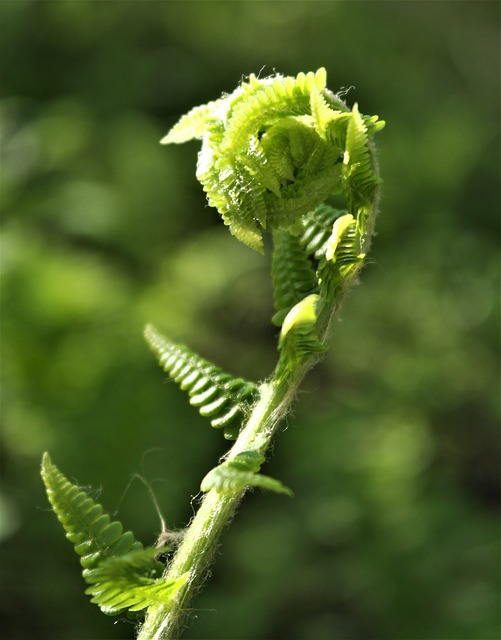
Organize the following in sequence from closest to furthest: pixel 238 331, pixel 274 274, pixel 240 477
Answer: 1. pixel 240 477
2. pixel 274 274
3. pixel 238 331

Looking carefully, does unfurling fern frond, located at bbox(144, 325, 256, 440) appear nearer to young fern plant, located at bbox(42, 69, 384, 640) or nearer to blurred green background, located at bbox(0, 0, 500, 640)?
young fern plant, located at bbox(42, 69, 384, 640)

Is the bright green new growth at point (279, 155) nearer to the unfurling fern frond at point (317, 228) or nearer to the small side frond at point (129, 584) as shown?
the unfurling fern frond at point (317, 228)

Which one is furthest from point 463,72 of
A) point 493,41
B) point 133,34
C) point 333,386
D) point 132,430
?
point 132,430

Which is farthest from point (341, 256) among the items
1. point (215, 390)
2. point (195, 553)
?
point (195, 553)

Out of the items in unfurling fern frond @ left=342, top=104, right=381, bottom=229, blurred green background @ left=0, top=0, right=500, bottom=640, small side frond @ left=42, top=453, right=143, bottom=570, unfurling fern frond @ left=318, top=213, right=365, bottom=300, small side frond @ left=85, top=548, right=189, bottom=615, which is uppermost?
blurred green background @ left=0, top=0, right=500, bottom=640

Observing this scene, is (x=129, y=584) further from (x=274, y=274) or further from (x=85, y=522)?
(x=274, y=274)

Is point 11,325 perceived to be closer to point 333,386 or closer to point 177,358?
point 333,386

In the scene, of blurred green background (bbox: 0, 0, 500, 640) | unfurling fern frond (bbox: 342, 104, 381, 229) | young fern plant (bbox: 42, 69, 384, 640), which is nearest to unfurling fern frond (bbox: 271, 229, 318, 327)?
young fern plant (bbox: 42, 69, 384, 640)
